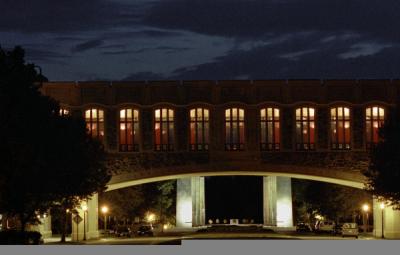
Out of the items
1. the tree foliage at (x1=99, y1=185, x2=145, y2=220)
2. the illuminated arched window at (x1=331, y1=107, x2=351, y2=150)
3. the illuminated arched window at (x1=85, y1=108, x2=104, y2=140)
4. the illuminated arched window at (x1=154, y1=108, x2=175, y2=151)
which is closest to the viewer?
the illuminated arched window at (x1=331, y1=107, x2=351, y2=150)

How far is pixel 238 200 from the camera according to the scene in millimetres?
135250

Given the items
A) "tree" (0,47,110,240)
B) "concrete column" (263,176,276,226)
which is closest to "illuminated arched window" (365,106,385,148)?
"concrete column" (263,176,276,226)

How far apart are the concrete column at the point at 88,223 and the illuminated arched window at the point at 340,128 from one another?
746 inches

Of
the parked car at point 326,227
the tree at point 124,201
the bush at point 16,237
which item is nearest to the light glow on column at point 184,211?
the tree at point 124,201

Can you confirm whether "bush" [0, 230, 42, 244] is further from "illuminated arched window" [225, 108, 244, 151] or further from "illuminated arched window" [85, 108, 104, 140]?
"illuminated arched window" [225, 108, 244, 151]

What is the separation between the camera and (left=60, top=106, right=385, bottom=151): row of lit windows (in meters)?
75.1

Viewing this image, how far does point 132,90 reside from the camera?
76125 mm

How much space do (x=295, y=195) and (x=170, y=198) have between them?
13.7 meters

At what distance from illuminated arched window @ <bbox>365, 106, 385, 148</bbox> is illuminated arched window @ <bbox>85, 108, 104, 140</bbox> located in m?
20.5

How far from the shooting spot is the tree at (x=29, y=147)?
52.5 metres

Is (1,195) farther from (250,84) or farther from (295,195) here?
(295,195)

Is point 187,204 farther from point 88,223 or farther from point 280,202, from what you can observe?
point 88,223

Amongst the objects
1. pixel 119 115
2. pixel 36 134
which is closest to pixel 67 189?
pixel 36 134

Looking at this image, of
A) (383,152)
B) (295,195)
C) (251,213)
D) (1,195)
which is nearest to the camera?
(1,195)
